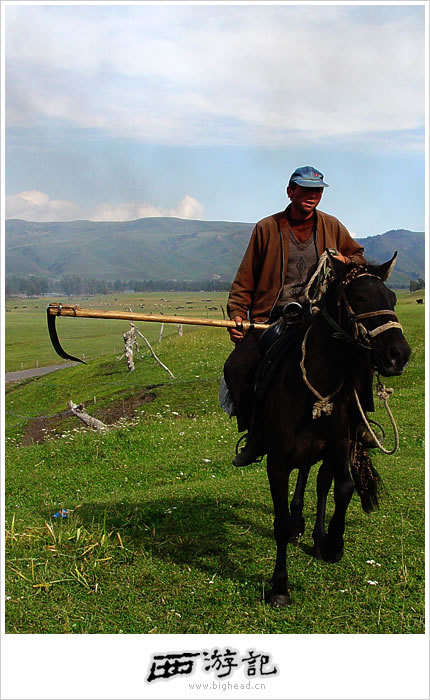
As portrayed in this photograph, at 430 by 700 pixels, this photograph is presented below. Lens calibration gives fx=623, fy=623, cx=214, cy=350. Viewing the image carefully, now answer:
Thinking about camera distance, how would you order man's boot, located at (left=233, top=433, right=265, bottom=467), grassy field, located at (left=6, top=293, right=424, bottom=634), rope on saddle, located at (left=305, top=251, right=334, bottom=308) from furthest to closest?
man's boot, located at (left=233, top=433, right=265, bottom=467) < grassy field, located at (left=6, top=293, right=424, bottom=634) < rope on saddle, located at (left=305, top=251, right=334, bottom=308)

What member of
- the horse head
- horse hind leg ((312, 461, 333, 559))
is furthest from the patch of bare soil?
the horse head

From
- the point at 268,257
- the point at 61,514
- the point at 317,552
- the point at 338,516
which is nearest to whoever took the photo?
the point at 338,516

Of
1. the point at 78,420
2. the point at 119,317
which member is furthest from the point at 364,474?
the point at 78,420

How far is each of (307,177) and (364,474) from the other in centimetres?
328

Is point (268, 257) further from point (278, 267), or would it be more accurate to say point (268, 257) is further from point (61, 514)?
point (61, 514)

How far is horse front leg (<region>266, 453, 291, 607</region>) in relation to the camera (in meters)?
6.27

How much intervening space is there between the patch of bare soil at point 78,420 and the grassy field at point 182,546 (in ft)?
17.3

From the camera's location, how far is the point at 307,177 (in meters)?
6.41

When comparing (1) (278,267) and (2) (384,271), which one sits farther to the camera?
(1) (278,267)

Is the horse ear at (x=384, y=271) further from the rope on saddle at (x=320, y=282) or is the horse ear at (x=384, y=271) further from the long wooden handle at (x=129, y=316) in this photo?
the long wooden handle at (x=129, y=316)

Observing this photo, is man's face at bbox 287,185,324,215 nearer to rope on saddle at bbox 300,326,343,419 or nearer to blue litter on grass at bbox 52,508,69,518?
rope on saddle at bbox 300,326,343,419

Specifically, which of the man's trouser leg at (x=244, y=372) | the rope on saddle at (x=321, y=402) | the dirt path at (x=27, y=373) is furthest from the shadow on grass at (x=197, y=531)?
the dirt path at (x=27, y=373)

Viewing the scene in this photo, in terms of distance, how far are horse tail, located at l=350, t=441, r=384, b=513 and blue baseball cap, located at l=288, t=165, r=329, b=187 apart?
2.82m

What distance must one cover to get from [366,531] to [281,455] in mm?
2612
